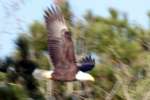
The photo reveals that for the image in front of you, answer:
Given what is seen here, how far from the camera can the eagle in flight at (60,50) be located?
15.9 ft

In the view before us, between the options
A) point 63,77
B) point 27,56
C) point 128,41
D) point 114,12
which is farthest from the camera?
point 114,12

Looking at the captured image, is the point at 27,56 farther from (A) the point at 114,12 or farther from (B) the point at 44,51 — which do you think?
(A) the point at 114,12

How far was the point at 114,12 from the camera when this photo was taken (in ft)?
23.1

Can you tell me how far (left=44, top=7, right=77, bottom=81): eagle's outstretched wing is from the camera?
4836 mm

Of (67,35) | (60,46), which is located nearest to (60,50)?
(60,46)

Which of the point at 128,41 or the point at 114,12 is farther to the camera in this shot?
the point at 114,12

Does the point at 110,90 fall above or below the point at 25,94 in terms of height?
above

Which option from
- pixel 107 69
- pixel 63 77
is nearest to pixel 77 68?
pixel 63 77

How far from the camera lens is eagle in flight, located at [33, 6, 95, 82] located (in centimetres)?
484

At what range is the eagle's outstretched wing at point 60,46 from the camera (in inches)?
190

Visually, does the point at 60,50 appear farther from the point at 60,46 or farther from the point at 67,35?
the point at 67,35

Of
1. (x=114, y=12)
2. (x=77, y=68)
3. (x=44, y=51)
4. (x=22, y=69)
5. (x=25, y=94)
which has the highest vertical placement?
(x=114, y=12)

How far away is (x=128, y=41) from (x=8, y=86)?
2.86m

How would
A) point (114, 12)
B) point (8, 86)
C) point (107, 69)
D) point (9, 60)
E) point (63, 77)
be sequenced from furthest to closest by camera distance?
point (114, 12), point (107, 69), point (63, 77), point (9, 60), point (8, 86)
